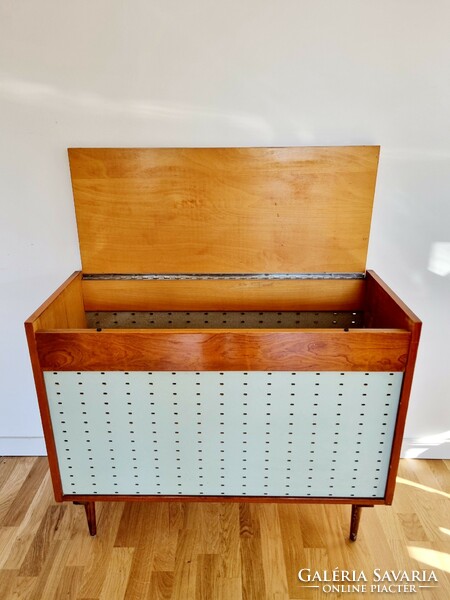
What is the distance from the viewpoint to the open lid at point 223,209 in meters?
1.42

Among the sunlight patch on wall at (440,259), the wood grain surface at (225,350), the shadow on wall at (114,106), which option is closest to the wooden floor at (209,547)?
the wood grain surface at (225,350)

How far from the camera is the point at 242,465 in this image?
49.7 inches

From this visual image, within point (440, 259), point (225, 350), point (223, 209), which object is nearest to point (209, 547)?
point (225, 350)

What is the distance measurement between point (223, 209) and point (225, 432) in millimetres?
707

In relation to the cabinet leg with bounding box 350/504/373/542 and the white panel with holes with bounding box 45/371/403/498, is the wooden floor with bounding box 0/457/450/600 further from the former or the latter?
the white panel with holes with bounding box 45/371/403/498

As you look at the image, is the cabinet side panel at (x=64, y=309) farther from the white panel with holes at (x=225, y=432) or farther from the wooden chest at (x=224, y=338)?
the white panel with holes at (x=225, y=432)

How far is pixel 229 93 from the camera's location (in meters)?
1.37

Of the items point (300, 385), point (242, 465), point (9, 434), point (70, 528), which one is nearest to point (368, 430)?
point (300, 385)

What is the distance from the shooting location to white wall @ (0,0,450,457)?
130cm

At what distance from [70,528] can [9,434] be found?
0.53 metres

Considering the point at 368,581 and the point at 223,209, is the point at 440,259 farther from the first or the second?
the point at 368,581

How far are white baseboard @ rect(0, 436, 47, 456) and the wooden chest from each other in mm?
533

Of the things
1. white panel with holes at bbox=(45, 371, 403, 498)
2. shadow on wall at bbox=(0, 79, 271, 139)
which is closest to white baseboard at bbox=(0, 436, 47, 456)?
white panel with holes at bbox=(45, 371, 403, 498)

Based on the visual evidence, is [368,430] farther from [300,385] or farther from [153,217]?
[153,217]
